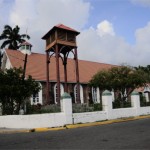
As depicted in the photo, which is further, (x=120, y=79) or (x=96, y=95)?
(x=96, y=95)

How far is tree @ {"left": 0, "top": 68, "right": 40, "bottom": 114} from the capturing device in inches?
757

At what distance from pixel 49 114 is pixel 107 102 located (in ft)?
16.9

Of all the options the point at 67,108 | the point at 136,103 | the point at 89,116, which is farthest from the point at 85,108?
the point at 136,103

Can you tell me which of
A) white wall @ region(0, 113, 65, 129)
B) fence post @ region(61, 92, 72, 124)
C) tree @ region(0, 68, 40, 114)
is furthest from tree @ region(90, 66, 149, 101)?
white wall @ region(0, 113, 65, 129)

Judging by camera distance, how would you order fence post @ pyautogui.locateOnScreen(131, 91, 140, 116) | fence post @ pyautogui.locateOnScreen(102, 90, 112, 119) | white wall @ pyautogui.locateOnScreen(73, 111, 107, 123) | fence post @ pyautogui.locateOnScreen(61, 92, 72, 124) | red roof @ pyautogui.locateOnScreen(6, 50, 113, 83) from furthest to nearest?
red roof @ pyautogui.locateOnScreen(6, 50, 113, 83) → fence post @ pyautogui.locateOnScreen(131, 91, 140, 116) → fence post @ pyautogui.locateOnScreen(102, 90, 112, 119) → white wall @ pyautogui.locateOnScreen(73, 111, 107, 123) → fence post @ pyautogui.locateOnScreen(61, 92, 72, 124)

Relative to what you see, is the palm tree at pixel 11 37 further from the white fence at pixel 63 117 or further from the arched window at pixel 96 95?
the white fence at pixel 63 117

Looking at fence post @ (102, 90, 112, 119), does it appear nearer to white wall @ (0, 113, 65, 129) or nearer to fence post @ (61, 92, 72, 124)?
fence post @ (61, 92, 72, 124)

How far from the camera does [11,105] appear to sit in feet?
65.6

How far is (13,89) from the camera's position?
63.1 feet

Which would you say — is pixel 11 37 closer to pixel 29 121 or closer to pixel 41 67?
pixel 41 67

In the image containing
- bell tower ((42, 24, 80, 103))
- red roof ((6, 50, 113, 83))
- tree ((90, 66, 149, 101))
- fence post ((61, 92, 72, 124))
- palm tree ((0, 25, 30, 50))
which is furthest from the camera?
palm tree ((0, 25, 30, 50))

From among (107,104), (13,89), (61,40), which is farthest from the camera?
(61,40)

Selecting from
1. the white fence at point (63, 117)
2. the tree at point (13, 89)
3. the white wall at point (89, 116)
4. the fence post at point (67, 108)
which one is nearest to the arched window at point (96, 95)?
the white fence at point (63, 117)

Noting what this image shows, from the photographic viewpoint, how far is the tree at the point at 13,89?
19.2 metres
